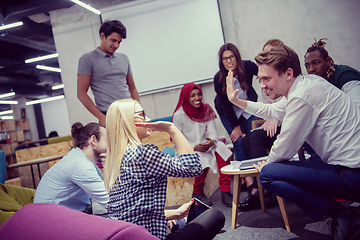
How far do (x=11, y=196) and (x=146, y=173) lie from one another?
117 cm

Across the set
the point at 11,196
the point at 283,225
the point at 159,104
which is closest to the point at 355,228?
the point at 283,225

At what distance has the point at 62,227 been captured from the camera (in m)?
0.44

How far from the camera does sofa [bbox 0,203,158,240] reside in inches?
15.8

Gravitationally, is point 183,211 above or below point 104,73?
below

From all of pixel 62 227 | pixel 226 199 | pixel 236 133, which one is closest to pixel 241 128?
pixel 236 133

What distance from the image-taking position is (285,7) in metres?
4.42

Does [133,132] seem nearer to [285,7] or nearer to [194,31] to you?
[194,31]

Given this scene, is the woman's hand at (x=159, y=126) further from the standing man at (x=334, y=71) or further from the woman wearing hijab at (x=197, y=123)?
the woman wearing hijab at (x=197, y=123)

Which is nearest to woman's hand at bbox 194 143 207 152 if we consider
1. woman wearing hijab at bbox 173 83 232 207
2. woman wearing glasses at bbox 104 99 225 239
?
woman wearing hijab at bbox 173 83 232 207

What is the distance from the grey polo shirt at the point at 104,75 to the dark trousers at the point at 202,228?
148 cm

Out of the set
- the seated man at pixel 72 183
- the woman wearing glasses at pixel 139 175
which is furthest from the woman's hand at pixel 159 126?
the seated man at pixel 72 183

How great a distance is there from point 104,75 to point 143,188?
4.83 feet

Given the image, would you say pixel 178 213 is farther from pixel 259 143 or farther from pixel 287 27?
pixel 287 27

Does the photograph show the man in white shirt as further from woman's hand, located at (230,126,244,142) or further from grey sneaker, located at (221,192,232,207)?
woman's hand, located at (230,126,244,142)
